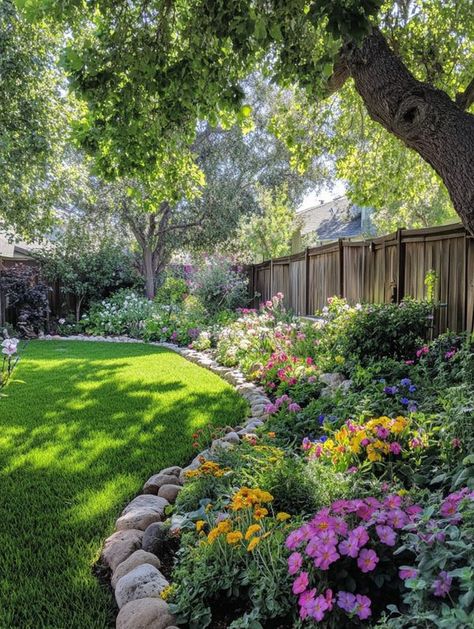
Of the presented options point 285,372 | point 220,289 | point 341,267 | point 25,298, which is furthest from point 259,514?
point 25,298

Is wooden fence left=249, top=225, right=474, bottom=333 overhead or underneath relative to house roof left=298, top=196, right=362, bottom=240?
underneath

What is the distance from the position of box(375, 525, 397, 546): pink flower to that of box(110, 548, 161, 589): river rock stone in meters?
1.09

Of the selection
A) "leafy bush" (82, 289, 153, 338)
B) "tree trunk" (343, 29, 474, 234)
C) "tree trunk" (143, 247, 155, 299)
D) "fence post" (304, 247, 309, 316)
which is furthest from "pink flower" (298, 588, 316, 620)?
"tree trunk" (143, 247, 155, 299)

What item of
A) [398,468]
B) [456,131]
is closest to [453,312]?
[456,131]

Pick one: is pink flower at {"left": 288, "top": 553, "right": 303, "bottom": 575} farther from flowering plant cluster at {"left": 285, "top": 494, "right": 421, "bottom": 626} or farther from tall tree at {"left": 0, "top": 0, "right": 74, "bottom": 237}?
tall tree at {"left": 0, "top": 0, "right": 74, "bottom": 237}

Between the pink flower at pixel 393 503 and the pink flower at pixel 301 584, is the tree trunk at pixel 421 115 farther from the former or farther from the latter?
the pink flower at pixel 301 584

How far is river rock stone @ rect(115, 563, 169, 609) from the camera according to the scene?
6.25 ft

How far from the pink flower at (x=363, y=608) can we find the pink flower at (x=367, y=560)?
90mm

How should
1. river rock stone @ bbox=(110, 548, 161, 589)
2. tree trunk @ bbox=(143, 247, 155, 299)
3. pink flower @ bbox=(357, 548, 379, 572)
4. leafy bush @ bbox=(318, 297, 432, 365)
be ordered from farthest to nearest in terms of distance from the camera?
1. tree trunk @ bbox=(143, 247, 155, 299)
2. leafy bush @ bbox=(318, 297, 432, 365)
3. river rock stone @ bbox=(110, 548, 161, 589)
4. pink flower @ bbox=(357, 548, 379, 572)

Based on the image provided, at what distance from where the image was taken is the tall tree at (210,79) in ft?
9.84

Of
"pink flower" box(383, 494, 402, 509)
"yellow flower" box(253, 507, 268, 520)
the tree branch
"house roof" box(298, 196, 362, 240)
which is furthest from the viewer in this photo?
"house roof" box(298, 196, 362, 240)

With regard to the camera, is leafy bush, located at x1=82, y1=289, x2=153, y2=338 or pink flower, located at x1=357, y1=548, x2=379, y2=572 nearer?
pink flower, located at x1=357, y1=548, x2=379, y2=572

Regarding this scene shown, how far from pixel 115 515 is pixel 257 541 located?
1.17 metres

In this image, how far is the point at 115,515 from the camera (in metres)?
2.63
